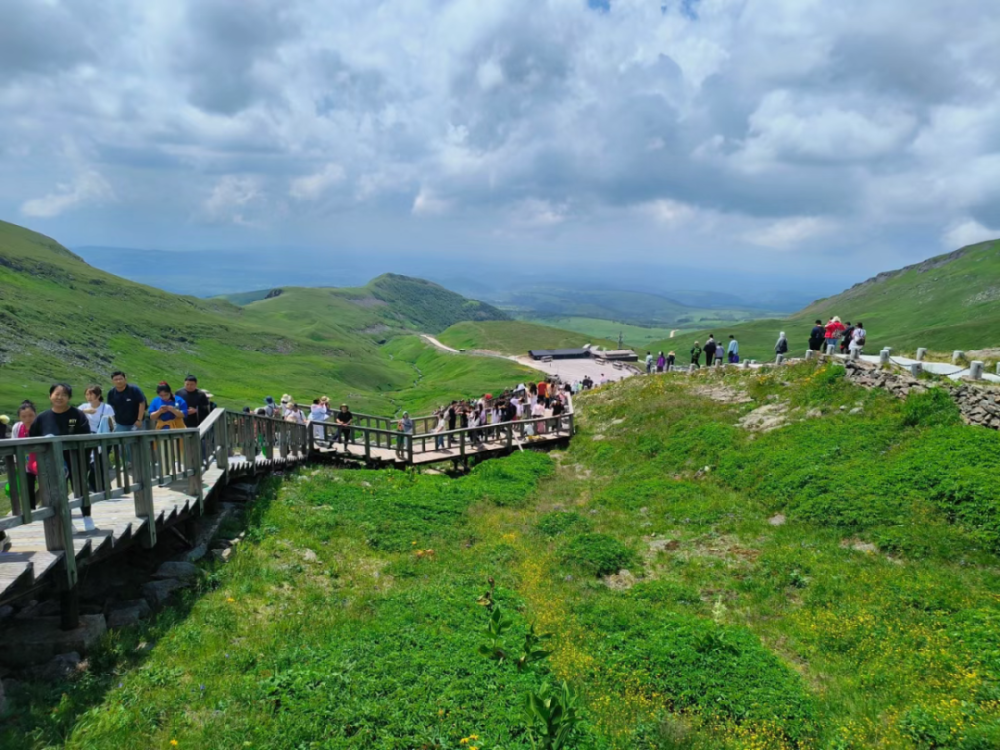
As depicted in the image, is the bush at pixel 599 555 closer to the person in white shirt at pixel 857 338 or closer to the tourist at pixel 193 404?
the tourist at pixel 193 404

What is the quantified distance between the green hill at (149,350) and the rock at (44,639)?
3110 inches

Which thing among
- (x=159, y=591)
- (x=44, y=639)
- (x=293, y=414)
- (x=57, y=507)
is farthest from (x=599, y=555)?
(x=293, y=414)

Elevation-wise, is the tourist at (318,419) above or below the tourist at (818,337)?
below

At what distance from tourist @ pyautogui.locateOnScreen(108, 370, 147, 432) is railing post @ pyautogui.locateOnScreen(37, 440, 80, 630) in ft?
16.2

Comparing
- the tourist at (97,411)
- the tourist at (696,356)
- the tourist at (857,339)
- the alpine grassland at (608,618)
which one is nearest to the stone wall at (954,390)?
the alpine grassland at (608,618)

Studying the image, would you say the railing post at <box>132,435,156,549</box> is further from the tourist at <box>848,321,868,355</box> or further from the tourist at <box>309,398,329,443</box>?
the tourist at <box>848,321,868,355</box>

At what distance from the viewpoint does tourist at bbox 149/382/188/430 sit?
12.8 metres

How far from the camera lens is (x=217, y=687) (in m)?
7.40

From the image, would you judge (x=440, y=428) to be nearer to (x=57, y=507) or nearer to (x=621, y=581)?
(x=621, y=581)

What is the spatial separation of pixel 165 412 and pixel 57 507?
6.47 metres

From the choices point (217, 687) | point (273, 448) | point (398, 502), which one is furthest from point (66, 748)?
point (273, 448)

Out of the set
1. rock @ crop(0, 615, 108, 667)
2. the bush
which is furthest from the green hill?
the bush

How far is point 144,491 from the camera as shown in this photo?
29.6 feet

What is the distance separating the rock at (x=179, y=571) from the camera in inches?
402
